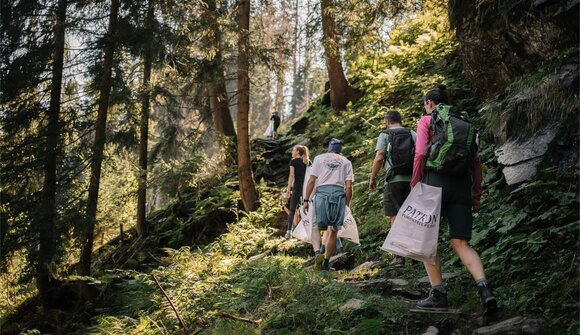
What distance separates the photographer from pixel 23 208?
36.0 feet

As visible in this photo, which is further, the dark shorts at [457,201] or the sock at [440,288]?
the sock at [440,288]

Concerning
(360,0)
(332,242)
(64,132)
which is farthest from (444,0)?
(64,132)

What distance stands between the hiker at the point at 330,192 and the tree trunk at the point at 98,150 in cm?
617

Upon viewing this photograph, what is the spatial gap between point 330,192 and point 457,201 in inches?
118

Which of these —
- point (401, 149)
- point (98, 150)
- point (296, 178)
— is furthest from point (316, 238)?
point (98, 150)

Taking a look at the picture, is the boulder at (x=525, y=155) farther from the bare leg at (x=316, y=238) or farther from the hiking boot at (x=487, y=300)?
the bare leg at (x=316, y=238)

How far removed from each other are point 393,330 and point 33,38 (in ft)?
37.9

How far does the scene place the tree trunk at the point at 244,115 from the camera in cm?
1243

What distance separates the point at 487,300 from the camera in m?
4.02

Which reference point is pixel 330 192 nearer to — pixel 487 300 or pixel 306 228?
pixel 306 228

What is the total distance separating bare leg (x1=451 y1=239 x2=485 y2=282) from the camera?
13.7 ft

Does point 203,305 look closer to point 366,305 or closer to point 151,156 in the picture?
point 366,305

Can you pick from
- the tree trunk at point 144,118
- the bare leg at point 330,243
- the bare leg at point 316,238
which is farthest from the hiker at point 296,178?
the tree trunk at point 144,118

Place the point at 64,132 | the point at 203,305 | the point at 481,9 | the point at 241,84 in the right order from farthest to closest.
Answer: the point at 241,84 < the point at 64,132 < the point at 481,9 < the point at 203,305
